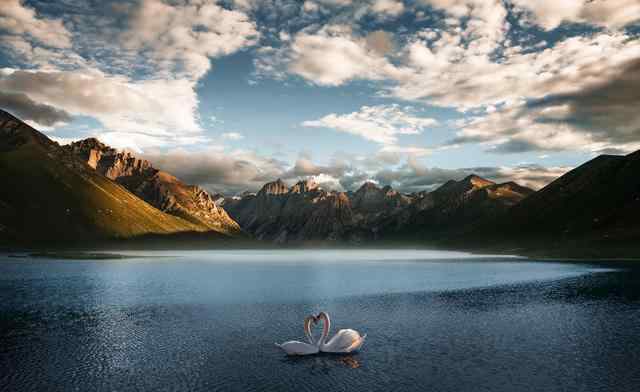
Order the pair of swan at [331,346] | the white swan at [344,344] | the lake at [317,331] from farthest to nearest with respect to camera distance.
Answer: the white swan at [344,344] → the pair of swan at [331,346] → the lake at [317,331]

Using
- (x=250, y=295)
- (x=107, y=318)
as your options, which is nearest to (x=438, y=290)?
(x=250, y=295)

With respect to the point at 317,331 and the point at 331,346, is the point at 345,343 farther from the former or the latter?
the point at 317,331

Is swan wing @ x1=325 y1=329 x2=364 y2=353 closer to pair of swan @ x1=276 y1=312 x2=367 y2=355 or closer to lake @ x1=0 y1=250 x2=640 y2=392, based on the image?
pair of swan @ x1=276 y1=312 x2=367 y2=355

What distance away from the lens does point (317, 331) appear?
179 feet

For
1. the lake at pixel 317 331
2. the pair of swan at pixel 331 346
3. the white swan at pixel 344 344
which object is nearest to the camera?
the lake at pixel 317 331

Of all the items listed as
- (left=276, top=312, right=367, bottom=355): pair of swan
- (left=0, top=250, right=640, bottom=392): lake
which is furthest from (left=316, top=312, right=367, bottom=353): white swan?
(left=0, top=250, right=640, bottom=392): lake

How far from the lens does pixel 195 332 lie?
51.9m

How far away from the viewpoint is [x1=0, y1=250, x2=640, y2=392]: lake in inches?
1347

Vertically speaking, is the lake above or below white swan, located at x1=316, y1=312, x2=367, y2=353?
below

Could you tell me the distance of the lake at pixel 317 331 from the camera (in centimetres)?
3422

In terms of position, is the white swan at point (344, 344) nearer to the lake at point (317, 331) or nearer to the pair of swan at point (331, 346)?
the pair of swan at point (331, 346)

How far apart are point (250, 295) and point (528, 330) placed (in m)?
52.2

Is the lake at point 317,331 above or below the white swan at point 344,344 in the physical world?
below

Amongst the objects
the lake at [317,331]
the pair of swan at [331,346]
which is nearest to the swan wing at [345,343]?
the pair of swan at [331,346]
